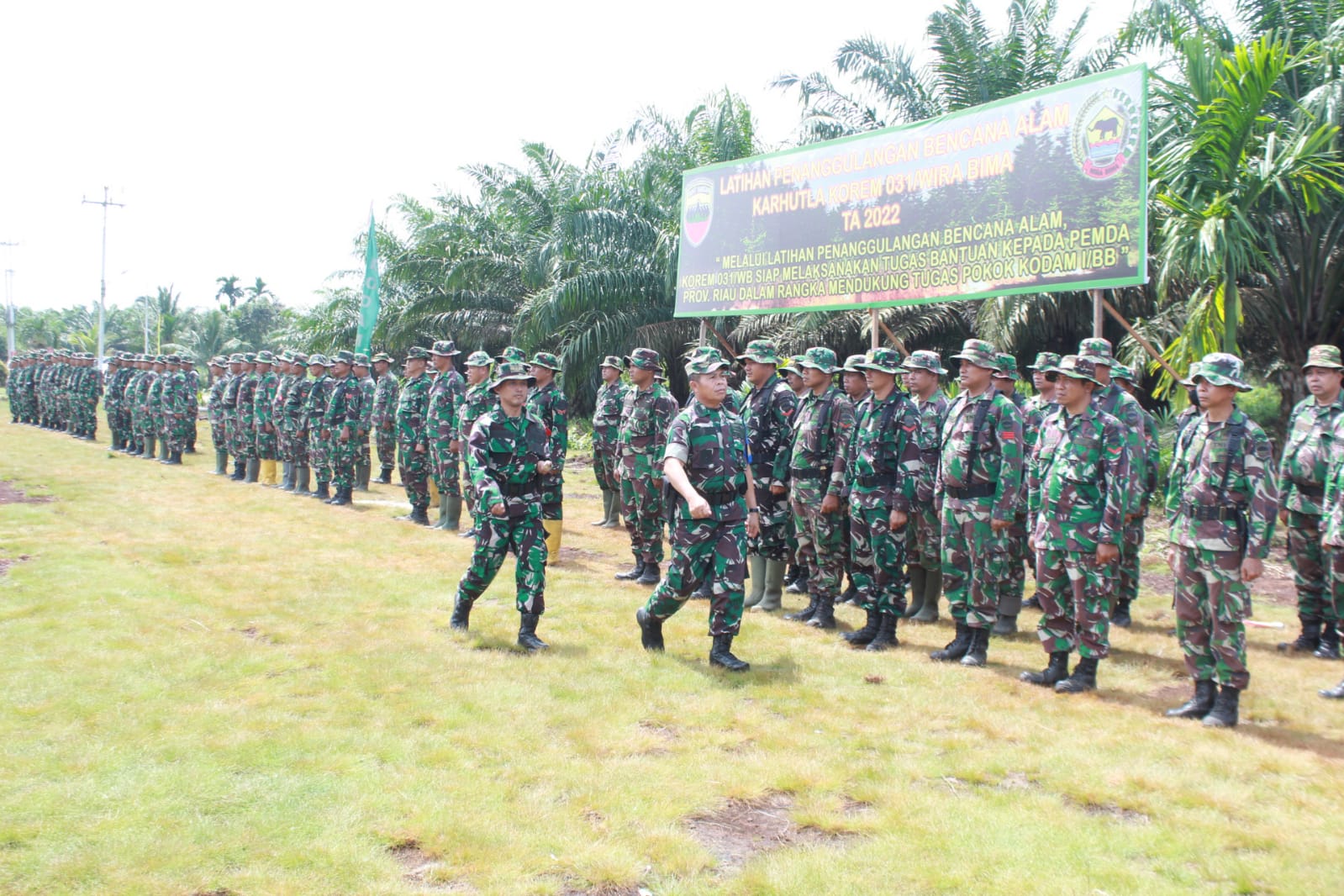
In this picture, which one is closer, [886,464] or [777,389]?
[886,464]

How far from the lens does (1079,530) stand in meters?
5.80

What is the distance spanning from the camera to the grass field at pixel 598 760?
3.70 metres

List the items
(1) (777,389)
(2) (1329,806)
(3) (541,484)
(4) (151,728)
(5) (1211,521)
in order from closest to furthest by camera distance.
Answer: (2) (1329,806), (4) (151,728), (5) (1211,521), (3) (541,484), (1) (777,389)

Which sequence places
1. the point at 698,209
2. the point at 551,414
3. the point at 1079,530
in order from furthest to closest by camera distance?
the point at 698,209
the point at 551,414
the point at 1079,530

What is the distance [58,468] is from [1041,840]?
18268 mm

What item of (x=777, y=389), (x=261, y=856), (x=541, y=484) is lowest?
(x=261, y=856)

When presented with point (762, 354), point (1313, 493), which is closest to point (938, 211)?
point (762, 354)

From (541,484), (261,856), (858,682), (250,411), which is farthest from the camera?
(250,411)

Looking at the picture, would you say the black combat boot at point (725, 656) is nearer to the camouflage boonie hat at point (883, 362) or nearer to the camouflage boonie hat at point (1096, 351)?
the camouflage boonie hat at point (883, 362)

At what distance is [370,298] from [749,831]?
2029 centimetres

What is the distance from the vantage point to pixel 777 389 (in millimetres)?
8172

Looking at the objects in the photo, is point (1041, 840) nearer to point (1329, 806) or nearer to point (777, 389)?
point (1329, 806)

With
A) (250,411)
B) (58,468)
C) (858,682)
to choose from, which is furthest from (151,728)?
(58,468)

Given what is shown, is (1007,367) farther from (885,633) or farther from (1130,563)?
(885,633)
